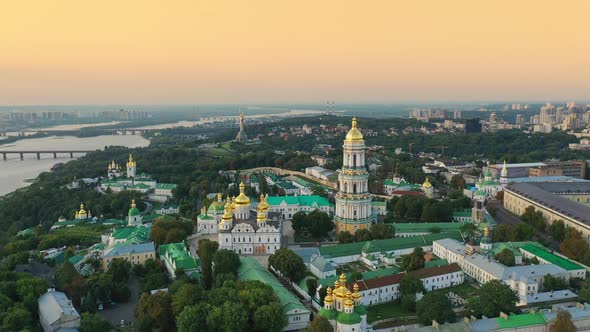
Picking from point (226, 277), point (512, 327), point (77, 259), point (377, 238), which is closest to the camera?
point (512, 327)

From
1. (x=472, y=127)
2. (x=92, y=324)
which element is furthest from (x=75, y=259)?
(x=472, y=127)

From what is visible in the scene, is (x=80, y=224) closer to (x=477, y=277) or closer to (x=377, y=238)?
(x=377, y=238)

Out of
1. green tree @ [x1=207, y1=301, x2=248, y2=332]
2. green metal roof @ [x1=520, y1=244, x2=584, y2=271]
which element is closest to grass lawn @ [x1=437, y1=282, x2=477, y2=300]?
green metal roof @ [x1=520, y1=244, x2=584, y2=271]

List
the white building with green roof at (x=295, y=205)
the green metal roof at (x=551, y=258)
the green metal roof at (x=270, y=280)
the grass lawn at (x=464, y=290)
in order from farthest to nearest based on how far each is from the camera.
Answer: the white building with green roof at (x=295, y=205)
the green metal roof at (x=551, y=258)
the grass lawn at (x=464, y=290)
the green metal roof at (x=270, y=280)

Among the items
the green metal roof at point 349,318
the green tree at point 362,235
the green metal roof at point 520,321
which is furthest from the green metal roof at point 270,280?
the green tree at point 362,235

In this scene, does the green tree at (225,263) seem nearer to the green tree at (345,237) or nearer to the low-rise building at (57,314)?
the low-rise building at (57,314)

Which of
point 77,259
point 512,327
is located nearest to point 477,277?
point 512,327
